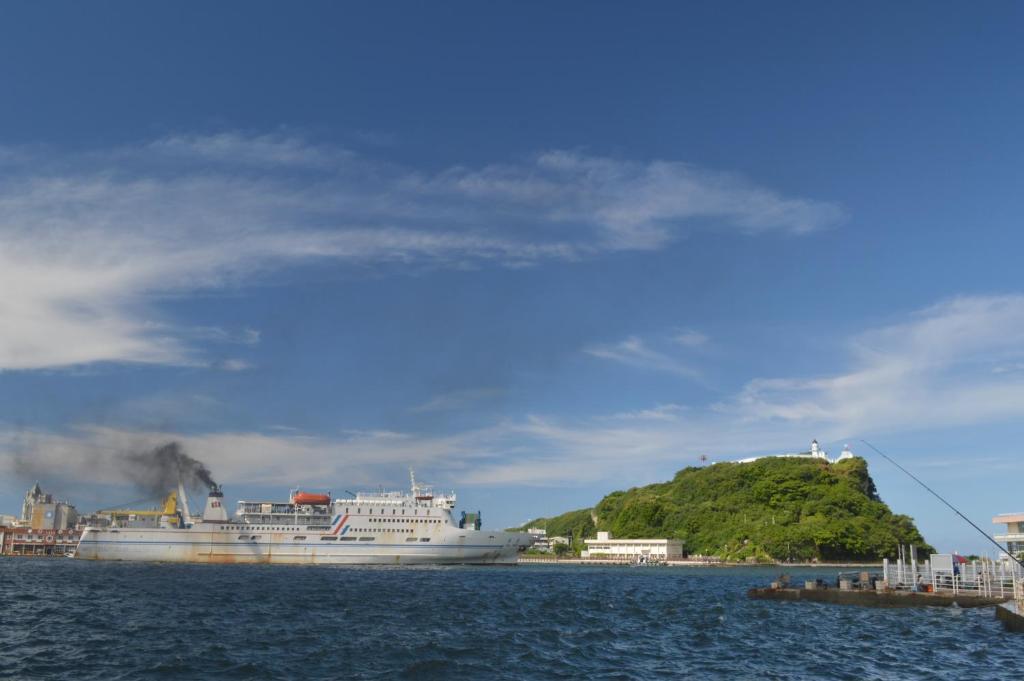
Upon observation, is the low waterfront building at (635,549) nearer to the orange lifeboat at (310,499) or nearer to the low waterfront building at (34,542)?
the orange lifeboat at (310,499)

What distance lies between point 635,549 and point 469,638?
421 feet

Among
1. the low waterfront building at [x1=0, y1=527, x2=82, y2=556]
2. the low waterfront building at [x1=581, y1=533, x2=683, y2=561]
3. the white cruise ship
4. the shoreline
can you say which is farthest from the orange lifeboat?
the low waterfront building at [x1=0, y1=527, x2=82, y2=556]

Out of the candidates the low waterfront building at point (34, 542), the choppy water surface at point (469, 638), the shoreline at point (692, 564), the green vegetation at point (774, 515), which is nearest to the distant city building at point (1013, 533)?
the choppy water surface at point (469, 638)

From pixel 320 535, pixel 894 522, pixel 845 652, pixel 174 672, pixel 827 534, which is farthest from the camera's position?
pixel 894 522

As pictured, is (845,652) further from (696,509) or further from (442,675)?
(696,509)

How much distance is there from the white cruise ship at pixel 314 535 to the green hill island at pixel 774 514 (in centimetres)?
5917

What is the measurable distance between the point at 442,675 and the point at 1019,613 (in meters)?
28.1

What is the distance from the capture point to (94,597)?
46406 millimetres

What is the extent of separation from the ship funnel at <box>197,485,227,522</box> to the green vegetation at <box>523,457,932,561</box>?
8902 centimetres

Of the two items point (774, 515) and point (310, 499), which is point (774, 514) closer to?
point (774, 515)

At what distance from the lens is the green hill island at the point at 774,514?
136750 mm

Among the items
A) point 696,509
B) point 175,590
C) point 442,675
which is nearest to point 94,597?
point 175,590

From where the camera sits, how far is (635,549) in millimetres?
153500

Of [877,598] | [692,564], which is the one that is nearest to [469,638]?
[877,598]
